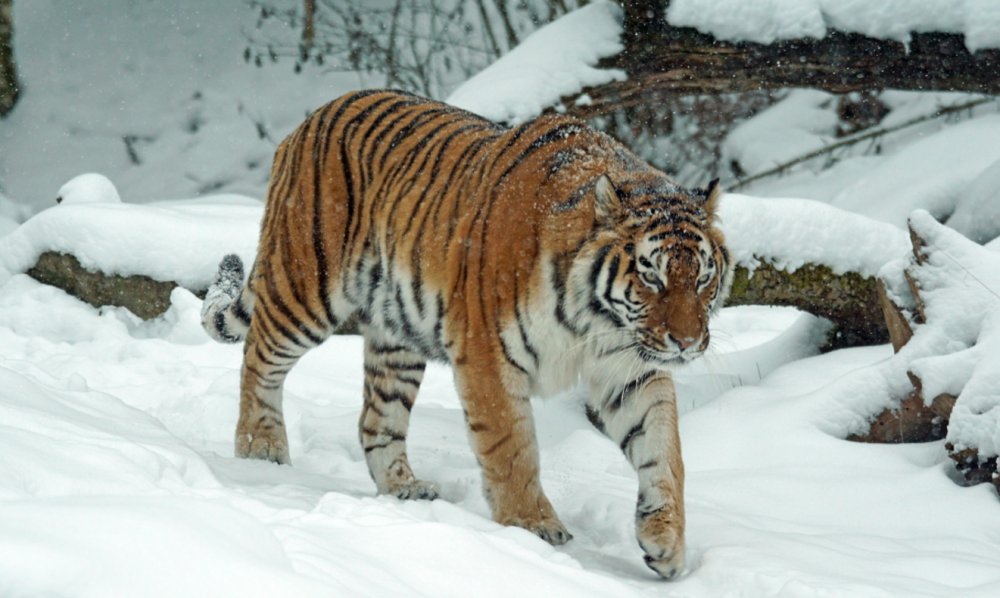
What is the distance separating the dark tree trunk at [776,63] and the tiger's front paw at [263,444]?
3018 millimetres

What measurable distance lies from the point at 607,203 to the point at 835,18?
3.51 meters

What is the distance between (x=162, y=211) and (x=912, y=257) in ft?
16.8

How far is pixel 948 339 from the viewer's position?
3928mm

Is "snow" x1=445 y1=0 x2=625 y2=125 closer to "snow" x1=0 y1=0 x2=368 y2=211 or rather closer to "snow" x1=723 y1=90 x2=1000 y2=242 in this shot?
"snow" x1=723 y1=90 x2=1000 y2=242

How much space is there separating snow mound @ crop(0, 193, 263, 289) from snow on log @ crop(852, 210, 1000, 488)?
4015 mm

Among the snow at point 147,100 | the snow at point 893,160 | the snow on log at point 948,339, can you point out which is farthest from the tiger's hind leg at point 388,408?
the snow at point 147,100

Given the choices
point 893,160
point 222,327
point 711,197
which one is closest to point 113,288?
point 222,327

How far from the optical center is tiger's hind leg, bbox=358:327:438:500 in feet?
12.5

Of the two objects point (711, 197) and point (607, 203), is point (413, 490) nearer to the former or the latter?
point (607, 203)

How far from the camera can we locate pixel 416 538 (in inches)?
81.1

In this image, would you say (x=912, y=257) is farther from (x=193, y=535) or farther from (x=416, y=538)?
(x=193, y=535)

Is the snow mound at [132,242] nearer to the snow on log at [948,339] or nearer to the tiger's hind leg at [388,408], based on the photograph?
the tiger's hind leg at [388,408]

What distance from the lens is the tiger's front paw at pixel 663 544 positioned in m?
2.69

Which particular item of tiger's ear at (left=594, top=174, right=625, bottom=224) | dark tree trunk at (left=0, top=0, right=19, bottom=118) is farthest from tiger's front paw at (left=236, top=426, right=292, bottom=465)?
dark tree trunk at (left=0, top=0, right=19, bottom=118)
